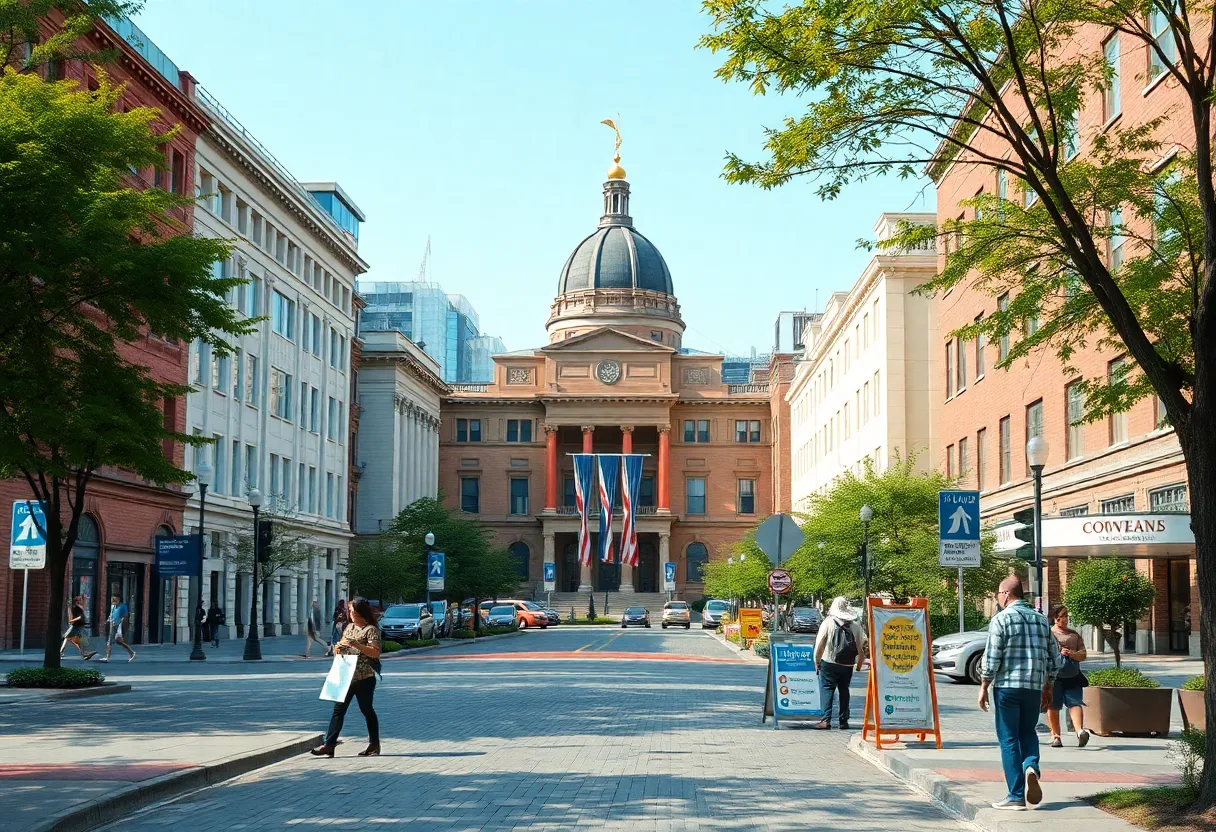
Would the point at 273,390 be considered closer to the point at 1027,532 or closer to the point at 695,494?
the point at 1027,532

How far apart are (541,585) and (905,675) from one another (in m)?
98.5

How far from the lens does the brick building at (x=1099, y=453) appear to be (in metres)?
30.6

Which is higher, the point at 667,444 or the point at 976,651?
the point at 667,444

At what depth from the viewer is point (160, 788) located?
12.6 meters

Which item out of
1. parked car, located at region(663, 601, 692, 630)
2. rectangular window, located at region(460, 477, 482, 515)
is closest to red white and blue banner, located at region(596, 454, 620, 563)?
parked car, located at region(663, 601, 692, 630)

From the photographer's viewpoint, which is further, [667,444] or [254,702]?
[667,444]

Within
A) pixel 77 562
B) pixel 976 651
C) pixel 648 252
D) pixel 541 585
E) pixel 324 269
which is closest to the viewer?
pixel 976 651

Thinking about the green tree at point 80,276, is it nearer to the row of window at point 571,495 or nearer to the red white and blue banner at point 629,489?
the red white and blue banner at point 629,489

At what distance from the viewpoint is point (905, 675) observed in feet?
53.9

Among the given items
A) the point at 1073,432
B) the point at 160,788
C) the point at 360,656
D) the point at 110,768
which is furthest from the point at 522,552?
the point at 160,788

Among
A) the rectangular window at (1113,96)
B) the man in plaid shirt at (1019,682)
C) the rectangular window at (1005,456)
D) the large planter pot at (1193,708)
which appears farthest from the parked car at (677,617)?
the man in plaid shirt at (1019,682)

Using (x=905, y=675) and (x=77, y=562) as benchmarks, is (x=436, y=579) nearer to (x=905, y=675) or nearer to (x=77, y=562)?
(x=77, y=562)

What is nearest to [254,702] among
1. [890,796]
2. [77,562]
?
[890,796]

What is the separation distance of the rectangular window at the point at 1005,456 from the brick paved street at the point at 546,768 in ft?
69.9
